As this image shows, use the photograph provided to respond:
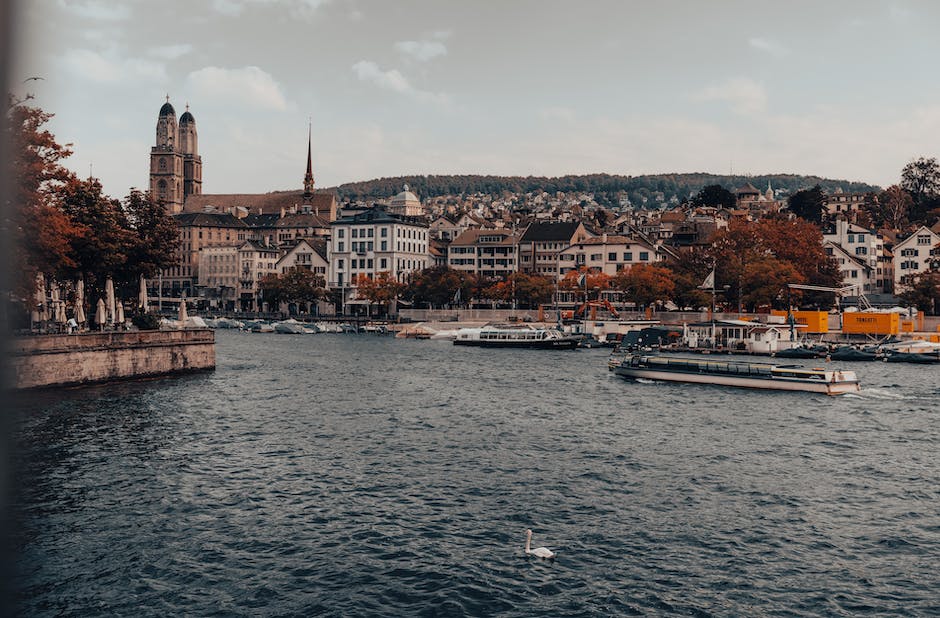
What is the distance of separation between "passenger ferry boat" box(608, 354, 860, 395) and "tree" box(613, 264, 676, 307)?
49.5 m

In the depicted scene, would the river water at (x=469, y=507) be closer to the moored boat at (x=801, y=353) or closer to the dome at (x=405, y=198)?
the moored boat at (x=801, y=353)

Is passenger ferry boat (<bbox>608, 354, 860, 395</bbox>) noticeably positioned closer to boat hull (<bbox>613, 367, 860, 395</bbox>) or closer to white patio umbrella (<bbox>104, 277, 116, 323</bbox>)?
boat hull (<bbox>613, 367, 860, 395</bbox>)

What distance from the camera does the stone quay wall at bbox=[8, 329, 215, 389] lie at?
4194cm

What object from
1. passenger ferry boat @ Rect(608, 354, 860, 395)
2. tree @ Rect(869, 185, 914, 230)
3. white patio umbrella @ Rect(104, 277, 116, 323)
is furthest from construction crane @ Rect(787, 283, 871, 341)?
white patio umbrella @ Rect(104, 277, 116, 323)

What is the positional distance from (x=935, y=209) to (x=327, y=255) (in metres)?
121

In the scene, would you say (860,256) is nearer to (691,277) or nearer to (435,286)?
(691,277)

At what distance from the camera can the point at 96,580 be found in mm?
17391

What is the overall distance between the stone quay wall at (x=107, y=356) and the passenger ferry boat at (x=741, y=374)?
102 ft

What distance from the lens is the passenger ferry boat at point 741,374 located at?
5081 cm

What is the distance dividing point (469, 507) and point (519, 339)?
2740 inches

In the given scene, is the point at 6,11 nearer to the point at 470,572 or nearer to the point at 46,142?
the point at 470,572

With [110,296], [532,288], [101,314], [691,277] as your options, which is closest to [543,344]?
[691,277]

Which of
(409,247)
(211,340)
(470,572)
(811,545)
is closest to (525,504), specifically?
(470,572)

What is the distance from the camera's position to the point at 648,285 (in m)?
110
